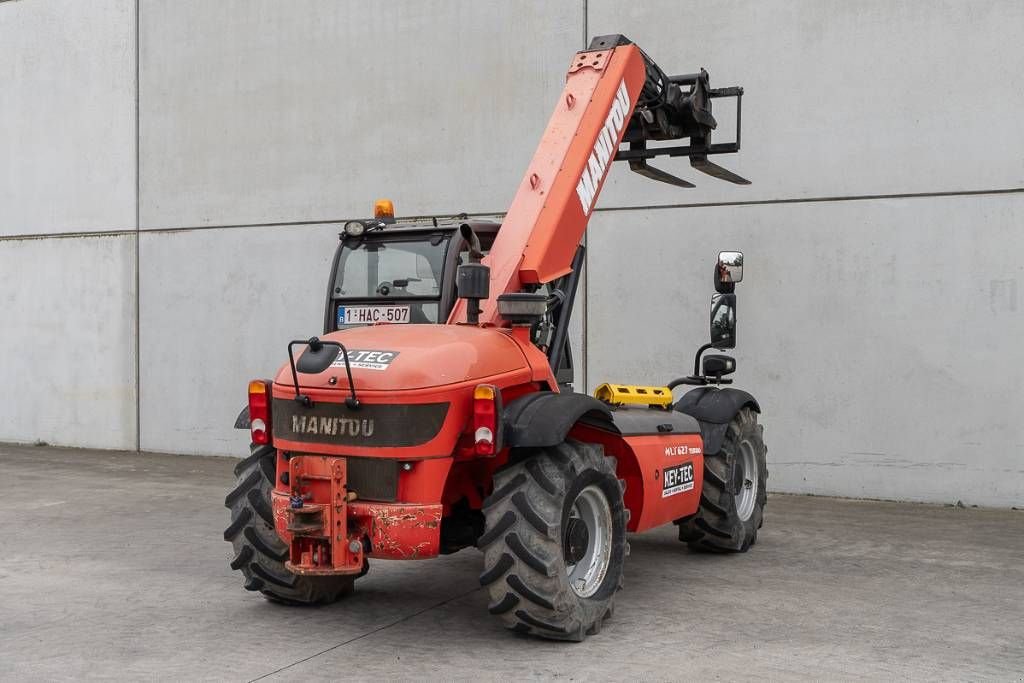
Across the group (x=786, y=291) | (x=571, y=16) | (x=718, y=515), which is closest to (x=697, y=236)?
(x=786, y=291)

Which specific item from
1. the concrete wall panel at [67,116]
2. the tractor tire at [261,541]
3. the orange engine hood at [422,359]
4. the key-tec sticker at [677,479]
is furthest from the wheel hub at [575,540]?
the concrete wall panel at [67,116]

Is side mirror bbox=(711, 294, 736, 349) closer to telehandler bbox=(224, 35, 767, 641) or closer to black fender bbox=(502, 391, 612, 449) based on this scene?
telehandler bbox=(224, 35, 767, 641)

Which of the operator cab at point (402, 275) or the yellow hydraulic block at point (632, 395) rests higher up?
the operator cab at point (402, 275)

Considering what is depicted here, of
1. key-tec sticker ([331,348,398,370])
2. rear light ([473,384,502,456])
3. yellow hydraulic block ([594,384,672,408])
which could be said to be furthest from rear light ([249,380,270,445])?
yellow hydraulic block ([594,384,672,408])

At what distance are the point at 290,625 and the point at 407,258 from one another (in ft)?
7.18

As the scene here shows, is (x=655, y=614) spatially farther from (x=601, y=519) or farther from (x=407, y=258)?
(x=407, y=258)

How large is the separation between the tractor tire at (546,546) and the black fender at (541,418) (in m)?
0.16

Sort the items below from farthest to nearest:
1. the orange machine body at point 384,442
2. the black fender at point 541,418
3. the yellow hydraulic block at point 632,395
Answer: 1. the yellow hydraulic block at point 632,395
2. the black fender at point 541,418
3. the orange machine body at point 384,442

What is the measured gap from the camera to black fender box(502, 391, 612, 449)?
514 cm

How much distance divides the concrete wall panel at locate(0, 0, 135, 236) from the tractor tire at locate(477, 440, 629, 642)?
31.7 feet

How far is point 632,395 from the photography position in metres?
7.13

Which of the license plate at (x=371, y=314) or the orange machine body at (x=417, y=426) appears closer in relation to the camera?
the orange machine body at (x=417, y=426)

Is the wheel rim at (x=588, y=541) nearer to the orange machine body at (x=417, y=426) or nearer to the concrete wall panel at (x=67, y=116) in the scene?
the orange machine body at (x=417, y=426)

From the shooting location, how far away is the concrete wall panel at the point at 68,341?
13.5 m
